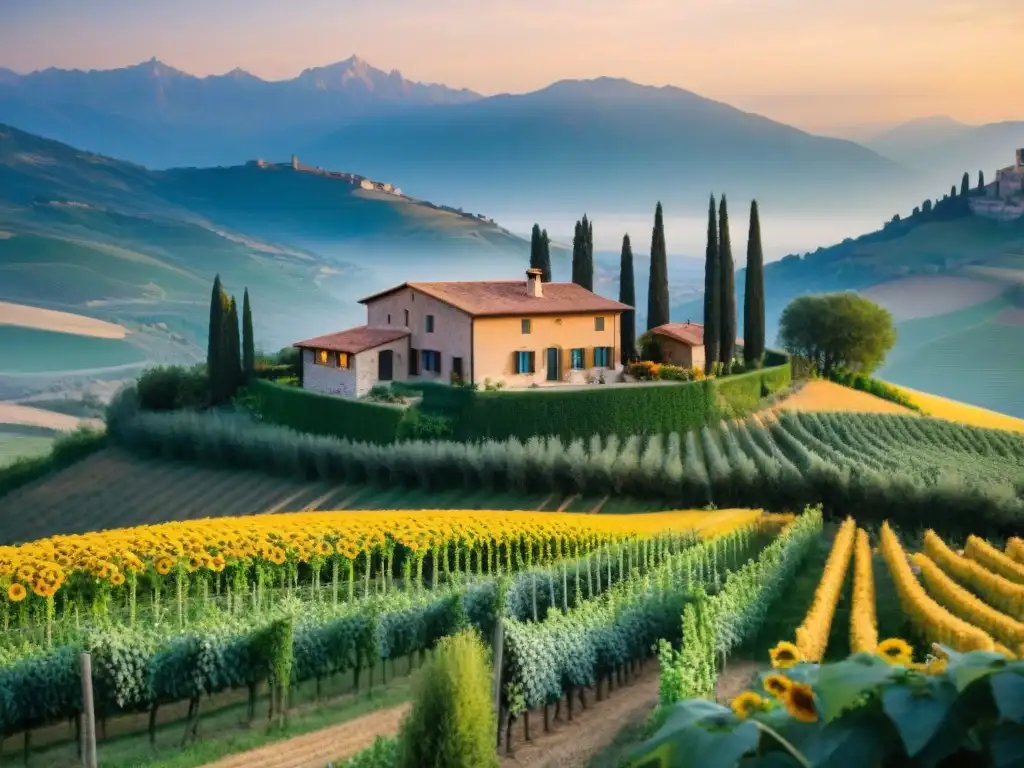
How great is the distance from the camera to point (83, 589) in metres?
20.0

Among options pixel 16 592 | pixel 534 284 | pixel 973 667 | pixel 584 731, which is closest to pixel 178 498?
pixel 534 284

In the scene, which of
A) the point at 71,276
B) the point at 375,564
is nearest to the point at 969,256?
the point at 71,276

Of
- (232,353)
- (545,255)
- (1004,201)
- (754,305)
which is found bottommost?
(232,353)

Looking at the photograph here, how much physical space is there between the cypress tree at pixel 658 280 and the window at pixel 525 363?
7760mm

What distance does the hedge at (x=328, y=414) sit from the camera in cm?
4175

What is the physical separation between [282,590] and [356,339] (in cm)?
2462

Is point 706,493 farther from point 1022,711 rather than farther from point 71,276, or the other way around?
point 71,276

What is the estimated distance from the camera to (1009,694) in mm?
3207

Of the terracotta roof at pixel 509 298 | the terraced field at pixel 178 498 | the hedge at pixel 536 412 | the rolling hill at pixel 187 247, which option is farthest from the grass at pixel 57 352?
the hedge at pixel 536 412

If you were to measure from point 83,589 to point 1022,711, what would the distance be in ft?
61.6

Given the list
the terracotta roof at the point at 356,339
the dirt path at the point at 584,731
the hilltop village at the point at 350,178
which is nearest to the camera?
the dirt path at the point at 584,731

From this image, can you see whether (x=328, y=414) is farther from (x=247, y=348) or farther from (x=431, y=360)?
(x=247, y=348)

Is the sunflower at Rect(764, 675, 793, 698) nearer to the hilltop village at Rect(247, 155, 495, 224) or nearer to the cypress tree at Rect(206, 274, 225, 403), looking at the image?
the cypress tree at Rect(206, 274, 225, 403)

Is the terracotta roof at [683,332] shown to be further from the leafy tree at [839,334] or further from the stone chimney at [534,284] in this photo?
the leafy tree at [839,334]
